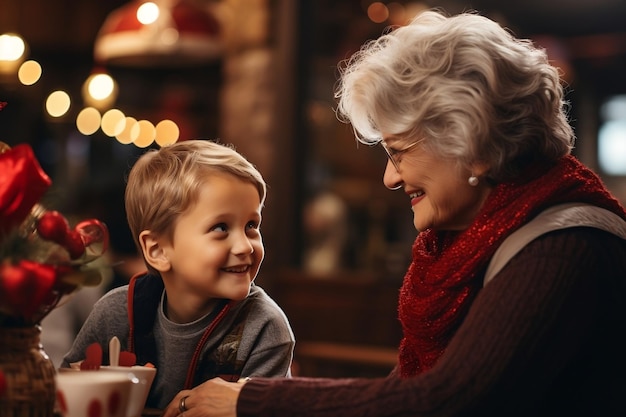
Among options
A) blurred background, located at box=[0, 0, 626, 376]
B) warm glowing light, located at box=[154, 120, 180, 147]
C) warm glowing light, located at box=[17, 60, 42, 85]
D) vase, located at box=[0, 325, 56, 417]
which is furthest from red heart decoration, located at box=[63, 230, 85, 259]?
warm glowing light, located at box=[154, 120, 180, 147]

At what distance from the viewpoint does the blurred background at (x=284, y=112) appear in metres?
5.12

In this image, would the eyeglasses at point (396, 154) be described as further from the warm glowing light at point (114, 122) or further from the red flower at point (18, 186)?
the warm glowing light at point (114, 122)

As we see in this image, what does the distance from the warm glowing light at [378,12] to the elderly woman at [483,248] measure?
4.46 meters

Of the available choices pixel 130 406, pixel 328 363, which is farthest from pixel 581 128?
pixel 130 406

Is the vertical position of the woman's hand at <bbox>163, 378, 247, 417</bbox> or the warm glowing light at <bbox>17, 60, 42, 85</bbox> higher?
the warm glowing light at <bbox>17, 60, 42, 85</bbox>

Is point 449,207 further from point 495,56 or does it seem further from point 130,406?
point 130,406

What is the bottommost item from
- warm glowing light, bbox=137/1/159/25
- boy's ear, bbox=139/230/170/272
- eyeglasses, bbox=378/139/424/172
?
boy's ear, bbox=139/230/170/272

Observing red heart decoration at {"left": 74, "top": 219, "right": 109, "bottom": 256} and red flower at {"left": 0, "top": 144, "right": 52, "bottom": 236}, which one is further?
red heart decoration at {"left": 74, "top": 219, "right": 109, "bottom": 256}

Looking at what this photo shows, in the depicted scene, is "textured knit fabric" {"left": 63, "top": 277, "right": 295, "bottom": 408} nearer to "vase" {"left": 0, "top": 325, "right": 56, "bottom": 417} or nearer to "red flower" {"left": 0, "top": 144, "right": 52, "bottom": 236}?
"vase" {"left": 0, "top": 325, "right": 56, "bottom": 417}

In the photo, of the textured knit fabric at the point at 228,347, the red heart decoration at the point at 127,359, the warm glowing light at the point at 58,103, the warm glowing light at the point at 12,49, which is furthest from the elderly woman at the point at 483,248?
the warm glowing light at the point at 58,103

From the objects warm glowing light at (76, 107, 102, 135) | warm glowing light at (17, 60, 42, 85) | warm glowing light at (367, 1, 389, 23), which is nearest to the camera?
warm glowing light at (367, 1, 389, 23)

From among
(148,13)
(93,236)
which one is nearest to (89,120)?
(148,13)

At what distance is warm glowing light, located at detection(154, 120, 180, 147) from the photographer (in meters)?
8.18

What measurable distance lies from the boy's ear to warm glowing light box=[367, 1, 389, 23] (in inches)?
179
